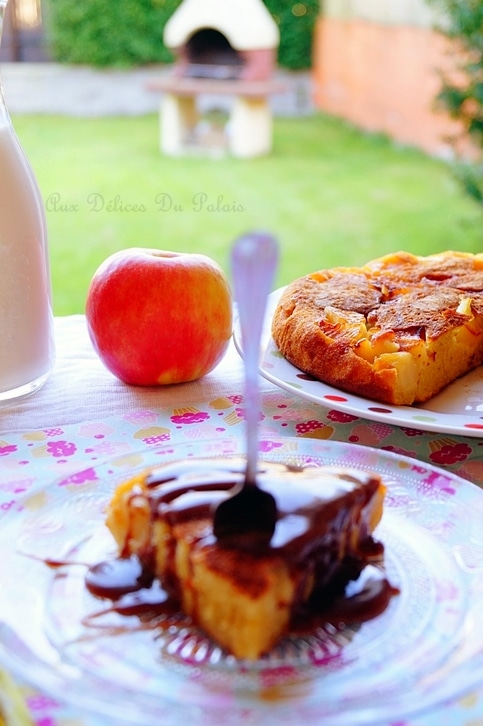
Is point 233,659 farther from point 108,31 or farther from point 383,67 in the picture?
point 108,31

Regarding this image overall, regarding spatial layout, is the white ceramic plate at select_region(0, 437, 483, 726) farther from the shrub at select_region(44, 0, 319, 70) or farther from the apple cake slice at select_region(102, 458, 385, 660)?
the shrub at select_region(44, 0, 319, 70)

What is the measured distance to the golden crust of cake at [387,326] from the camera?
958mm

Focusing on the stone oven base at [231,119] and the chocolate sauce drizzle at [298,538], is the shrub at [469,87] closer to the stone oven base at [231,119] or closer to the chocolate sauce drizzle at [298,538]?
the stone oven base at [231,119]

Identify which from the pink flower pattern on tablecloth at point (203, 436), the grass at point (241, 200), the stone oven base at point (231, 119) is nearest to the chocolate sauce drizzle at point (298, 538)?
the pink flower pattern on tablecloth at point (203, 436)

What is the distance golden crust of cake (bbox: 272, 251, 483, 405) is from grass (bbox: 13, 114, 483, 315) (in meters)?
2.30

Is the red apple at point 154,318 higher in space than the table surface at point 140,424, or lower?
higher

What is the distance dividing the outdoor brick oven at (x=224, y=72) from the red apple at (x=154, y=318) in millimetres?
4329

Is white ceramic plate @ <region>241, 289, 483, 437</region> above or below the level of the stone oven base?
above

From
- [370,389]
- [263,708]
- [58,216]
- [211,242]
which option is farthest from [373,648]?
[58,216]

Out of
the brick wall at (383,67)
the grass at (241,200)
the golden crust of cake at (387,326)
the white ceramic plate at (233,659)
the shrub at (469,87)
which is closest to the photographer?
the white ceramic plate at (233,659)

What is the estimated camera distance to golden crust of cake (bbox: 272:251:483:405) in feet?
3.14

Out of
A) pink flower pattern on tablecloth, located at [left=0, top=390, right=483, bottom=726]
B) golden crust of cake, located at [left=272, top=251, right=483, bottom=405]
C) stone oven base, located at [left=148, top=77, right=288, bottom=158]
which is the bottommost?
stone oven base, located at [left=148, top=77, right=288, bottom=158]

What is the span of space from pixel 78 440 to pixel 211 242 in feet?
10.5

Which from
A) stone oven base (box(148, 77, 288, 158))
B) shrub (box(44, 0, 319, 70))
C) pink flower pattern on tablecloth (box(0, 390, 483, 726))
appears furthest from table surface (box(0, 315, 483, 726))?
shrub (box(44, 0, 319, 70))
